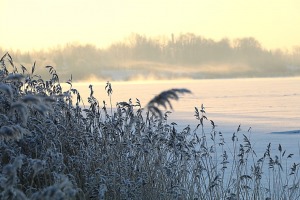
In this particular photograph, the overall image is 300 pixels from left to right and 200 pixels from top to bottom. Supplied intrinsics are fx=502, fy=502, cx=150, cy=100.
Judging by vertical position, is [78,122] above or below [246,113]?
above

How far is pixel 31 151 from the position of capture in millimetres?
4734

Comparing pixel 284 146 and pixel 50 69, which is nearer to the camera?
pixel 50 69

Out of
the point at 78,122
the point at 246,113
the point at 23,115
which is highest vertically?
the point at 23,115

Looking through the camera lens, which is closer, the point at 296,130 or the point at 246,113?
the point at 296,130

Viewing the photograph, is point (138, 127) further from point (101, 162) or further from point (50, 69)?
point (50, 69)

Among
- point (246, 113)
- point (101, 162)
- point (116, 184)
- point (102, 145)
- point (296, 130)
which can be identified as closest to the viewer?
point (116, 184)

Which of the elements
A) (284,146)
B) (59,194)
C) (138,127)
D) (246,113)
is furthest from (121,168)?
(246,113)

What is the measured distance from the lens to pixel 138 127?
518 cm

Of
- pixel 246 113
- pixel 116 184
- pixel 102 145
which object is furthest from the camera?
pixel 246 113

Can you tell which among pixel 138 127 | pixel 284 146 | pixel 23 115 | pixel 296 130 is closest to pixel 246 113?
pixel 296 130

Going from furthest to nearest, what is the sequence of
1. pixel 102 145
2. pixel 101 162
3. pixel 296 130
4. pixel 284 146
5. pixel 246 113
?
pixel 246 113 → pixel 296 130 → pixel 284 146 → pixel 102 145 → pixel 101 162

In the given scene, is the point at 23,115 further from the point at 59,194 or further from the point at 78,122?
the point at 78,122

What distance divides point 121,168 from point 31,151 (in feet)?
2.83

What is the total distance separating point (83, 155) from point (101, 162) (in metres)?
0.22
